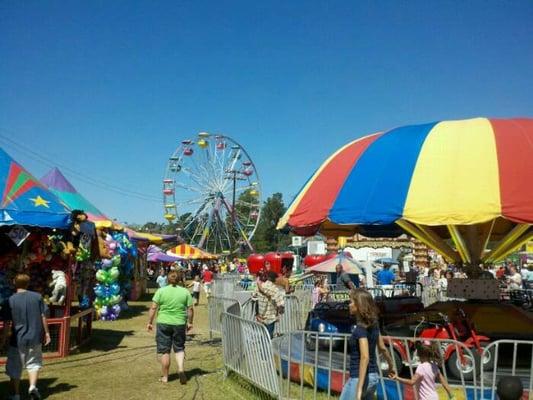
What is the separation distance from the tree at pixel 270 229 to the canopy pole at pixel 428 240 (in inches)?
3427

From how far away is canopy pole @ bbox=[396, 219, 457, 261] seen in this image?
7.73 meters

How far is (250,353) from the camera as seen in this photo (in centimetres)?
622

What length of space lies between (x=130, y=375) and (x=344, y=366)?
3.59 metres

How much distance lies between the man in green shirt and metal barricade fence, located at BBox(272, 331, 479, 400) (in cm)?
133

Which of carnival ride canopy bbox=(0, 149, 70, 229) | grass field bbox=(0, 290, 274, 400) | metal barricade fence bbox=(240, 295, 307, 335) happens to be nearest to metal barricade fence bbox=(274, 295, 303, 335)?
metal barricade fence bbox=(240, 295, 307, 335)

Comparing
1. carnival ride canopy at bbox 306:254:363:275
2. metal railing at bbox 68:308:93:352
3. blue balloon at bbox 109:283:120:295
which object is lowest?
metal railing at bbox 68:308:93:352

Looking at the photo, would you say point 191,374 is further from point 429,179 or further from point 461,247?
point 461,247

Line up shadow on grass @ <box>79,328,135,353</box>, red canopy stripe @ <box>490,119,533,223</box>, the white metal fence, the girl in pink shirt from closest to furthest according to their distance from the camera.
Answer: the girl in pink shirt → the white metal fence → red canopy stripe @ <box>490,119,533,223</box> → shadow on grass @ <box>79,328,135,353</box>

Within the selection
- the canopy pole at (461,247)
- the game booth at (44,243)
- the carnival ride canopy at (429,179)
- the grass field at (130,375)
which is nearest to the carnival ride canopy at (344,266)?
the grass field at (130,375)

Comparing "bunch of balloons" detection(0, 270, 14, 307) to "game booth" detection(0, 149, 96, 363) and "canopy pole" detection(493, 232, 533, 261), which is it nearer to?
"game booth" detection(0, 149, 96, 363)

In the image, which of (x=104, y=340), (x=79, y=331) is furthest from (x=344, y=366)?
(x=104, y=340)

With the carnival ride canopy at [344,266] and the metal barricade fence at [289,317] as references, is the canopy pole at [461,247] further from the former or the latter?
the carnival ride canopy at [344,266]

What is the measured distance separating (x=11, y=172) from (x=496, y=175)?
7428 mm

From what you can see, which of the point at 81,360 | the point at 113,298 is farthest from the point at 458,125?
the point at 113,298
